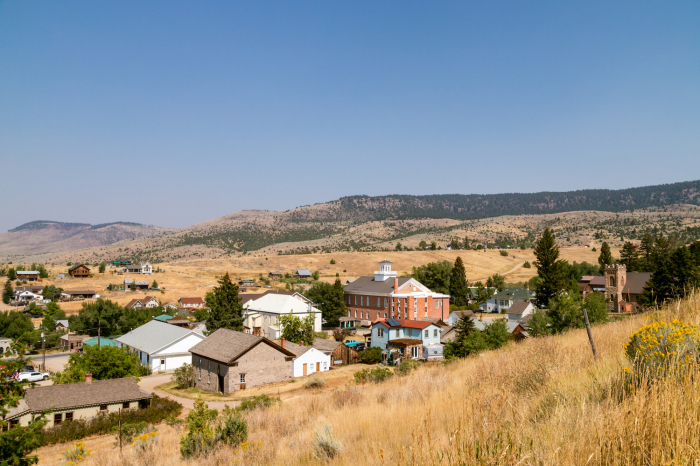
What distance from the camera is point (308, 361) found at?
43.2m

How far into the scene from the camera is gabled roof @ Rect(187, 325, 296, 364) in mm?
37344

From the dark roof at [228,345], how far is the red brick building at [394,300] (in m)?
34.3

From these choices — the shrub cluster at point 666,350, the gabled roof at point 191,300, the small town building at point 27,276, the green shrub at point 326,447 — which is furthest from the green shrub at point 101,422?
the small town building at point 27,276

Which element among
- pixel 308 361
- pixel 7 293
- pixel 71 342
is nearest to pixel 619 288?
pixel 308 361

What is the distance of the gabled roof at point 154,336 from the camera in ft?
162

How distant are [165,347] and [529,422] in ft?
167

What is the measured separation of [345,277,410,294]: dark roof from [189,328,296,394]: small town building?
35.8 m

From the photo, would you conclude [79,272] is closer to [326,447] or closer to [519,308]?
[519,308]

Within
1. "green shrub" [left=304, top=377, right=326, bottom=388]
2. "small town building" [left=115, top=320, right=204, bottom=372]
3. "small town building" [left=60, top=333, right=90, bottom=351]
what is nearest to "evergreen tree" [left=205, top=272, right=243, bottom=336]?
"small town building" [left=115, top=320, right=204, bottom=372]

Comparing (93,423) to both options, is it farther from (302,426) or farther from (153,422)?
(302,426)

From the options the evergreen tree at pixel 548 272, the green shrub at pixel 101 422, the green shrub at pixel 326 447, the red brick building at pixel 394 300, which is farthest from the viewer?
the red brick building at pixel 394 300

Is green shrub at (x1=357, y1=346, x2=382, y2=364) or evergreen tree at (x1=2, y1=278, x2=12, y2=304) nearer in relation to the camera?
green shrub at (x1=357, y1=346, x2=382, y2=364)

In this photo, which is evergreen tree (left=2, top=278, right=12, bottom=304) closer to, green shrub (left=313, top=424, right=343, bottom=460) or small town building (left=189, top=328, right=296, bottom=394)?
small town building (left=189, top=328, right=296, bottom=394)

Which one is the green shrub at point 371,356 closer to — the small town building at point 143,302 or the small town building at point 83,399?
the small town building at point 83,399
